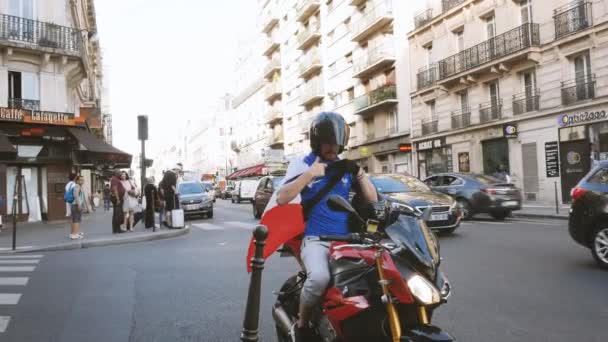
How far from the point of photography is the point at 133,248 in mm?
10953

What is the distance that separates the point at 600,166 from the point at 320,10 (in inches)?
1536

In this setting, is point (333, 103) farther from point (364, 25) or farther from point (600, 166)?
point (600, 166)

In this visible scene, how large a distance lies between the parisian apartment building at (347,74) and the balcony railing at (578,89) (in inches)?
419

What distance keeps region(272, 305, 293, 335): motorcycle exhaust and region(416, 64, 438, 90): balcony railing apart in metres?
26.7

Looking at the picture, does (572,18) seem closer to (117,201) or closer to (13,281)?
(117,201)

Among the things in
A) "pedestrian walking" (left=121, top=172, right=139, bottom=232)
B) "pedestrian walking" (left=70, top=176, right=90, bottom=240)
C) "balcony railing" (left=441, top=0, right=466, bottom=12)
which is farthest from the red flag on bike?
"balcony railing" (left=441, top=0, right=466, bottom=12)

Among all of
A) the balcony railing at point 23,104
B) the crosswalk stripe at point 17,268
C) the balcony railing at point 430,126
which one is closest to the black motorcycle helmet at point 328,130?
the crosswalk stripe at point 17,268

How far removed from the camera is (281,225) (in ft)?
10.5

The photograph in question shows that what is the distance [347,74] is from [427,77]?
1027cm

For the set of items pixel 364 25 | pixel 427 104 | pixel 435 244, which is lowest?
pixel 435 244

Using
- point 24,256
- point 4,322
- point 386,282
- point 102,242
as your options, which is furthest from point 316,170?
point 102,242

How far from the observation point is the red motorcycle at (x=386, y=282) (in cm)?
239

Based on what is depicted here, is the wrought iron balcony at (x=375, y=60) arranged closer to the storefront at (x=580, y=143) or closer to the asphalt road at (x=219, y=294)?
the storefront at (x=580, y=143)

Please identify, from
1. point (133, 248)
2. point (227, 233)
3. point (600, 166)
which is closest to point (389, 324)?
point (600, 166)
